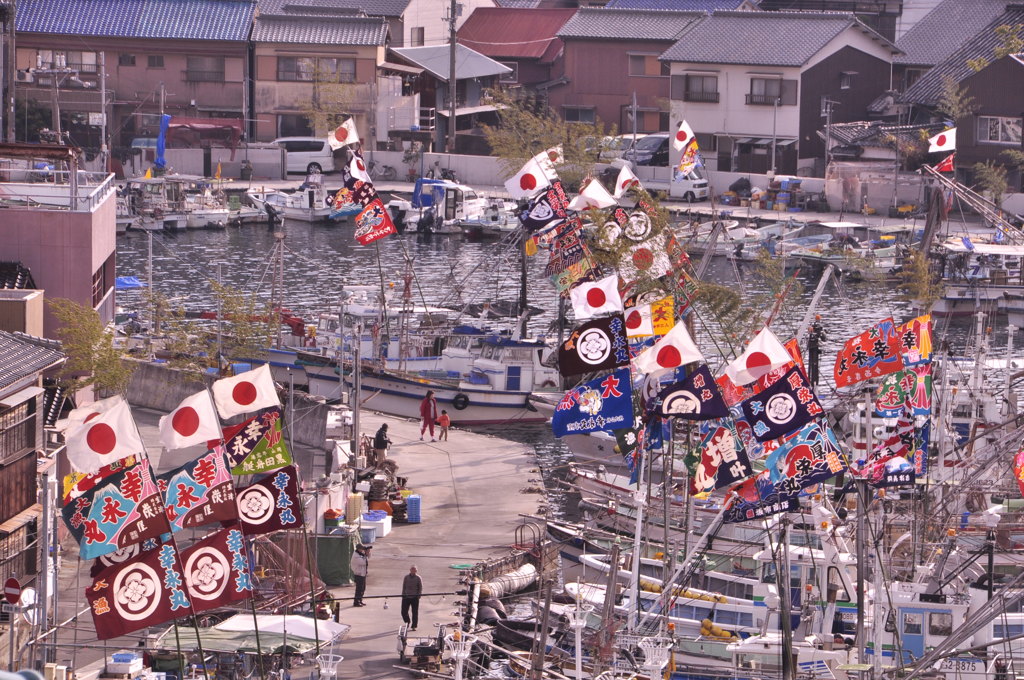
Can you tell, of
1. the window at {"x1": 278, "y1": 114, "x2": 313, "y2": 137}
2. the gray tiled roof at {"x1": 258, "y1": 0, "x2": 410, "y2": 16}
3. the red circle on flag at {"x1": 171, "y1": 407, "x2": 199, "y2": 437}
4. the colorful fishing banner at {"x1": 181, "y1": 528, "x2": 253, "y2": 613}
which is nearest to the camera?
the colorful fishing banner at {"x1": 181, "y1": 528, "x2": 253, "y2": 613}

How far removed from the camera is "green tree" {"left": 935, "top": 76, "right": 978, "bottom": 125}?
7294 centimetres

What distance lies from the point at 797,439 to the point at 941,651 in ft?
12.8

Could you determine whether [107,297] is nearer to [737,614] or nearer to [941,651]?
[737,614]

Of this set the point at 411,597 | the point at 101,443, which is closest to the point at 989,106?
the point at 411,597

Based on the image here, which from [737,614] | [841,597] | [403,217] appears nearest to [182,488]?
[737,614]

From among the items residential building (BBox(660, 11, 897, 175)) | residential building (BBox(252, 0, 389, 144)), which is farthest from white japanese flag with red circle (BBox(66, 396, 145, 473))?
residential building (BBox(252, 0, 389, 144))

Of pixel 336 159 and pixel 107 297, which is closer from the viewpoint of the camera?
pixel 107 297

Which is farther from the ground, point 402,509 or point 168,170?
point 168,170

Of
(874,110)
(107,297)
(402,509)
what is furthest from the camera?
(874,110)

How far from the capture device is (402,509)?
33562 millimetres

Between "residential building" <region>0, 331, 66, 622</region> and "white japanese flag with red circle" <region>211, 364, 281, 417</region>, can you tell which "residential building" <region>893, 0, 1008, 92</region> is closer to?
"residential building" <region>0, 331, 66, 622</region>

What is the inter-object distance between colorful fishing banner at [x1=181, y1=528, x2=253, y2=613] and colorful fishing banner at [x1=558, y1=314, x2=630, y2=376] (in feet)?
24.3

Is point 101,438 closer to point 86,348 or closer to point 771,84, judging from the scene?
point 86,348

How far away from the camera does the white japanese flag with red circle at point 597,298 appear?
27156mm
